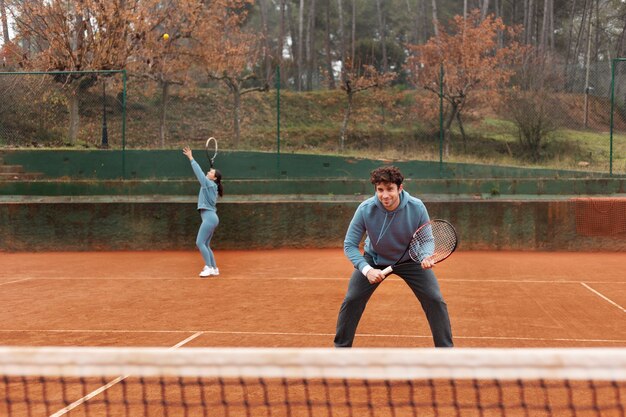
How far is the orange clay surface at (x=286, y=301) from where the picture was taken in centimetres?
740

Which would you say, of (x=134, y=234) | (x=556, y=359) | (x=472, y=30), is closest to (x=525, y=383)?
(x=556, y=359)

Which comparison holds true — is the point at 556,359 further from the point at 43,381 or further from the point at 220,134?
the point at 220,134

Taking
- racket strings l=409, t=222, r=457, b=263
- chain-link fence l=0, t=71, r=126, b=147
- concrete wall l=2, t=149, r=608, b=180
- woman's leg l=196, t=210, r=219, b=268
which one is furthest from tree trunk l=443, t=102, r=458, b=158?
racket strings l=409, t=222, r=457, b=263

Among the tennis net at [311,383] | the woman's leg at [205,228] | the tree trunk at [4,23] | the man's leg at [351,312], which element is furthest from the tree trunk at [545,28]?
the tennis net at [311,383]

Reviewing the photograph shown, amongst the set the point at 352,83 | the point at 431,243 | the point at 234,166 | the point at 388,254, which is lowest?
the point at 388,254

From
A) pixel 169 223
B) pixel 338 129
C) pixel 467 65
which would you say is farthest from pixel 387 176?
pixel 338 129

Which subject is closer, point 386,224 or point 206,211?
point 386,224

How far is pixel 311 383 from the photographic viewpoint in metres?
5.57

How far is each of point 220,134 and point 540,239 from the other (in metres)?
10.5

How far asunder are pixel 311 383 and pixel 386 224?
128 cm

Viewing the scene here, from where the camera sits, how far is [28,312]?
887 centimetres

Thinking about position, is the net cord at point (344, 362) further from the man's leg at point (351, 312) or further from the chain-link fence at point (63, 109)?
the chain-link fence at point (63, 109)

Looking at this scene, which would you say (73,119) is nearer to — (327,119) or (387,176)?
(387,176)

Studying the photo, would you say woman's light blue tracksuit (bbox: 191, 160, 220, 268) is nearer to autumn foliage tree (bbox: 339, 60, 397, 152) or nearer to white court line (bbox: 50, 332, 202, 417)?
white court line (bbox: 50, 332, 202, 417)
